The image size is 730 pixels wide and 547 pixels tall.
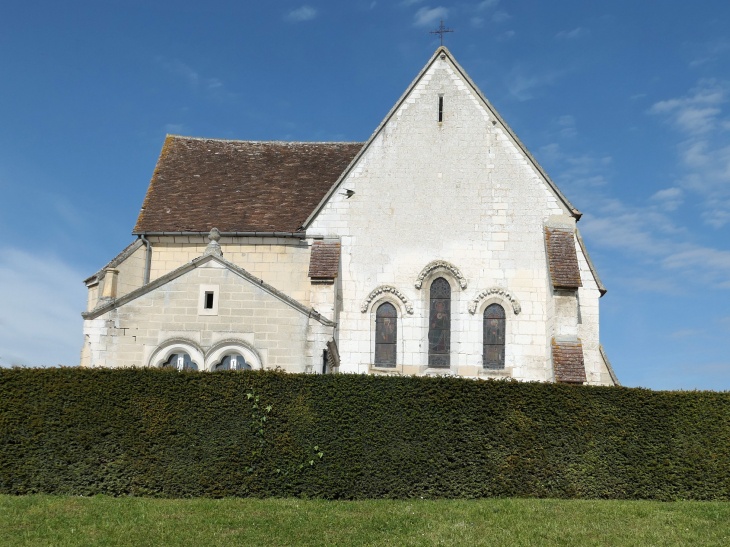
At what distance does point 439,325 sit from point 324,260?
12.1 ft

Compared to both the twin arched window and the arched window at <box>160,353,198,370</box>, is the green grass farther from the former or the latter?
the twin arched window

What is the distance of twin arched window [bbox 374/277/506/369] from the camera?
19.5 m

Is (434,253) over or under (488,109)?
under

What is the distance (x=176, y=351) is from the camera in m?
15.4

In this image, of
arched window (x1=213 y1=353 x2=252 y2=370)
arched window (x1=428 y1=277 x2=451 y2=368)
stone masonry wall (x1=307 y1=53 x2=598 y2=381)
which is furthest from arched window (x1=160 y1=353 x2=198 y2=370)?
arched window (x1=428 y1=277 x2=451 y2=368)

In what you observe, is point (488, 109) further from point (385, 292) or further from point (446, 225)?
point (385, 292)

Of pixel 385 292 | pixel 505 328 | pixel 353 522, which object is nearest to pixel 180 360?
pixel 353 522

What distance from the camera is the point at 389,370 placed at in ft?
63.9

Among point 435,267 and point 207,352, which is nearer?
point 207,352

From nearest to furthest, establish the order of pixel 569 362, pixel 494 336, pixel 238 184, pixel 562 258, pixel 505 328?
pixel 569 362
pixel 562 258
pixel 505 328
pixel 494 336
pixel 238 184

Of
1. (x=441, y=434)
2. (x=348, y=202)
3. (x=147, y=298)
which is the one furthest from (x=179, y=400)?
(x=348, y=202)

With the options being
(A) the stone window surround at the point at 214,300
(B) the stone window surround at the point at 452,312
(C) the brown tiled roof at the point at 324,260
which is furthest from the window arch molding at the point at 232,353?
(B) the stone window surround at the point at 452,312

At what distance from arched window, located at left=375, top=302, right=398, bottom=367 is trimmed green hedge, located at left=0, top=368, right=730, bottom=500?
6.02 metres

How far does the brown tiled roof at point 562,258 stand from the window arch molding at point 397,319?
4.17 m
